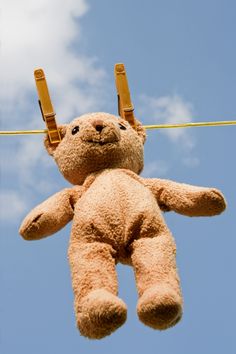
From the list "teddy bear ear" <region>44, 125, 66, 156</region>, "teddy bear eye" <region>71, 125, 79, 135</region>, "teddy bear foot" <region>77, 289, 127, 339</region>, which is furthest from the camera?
"teddy bear ear" <region>44, 125, 66, 156</region>

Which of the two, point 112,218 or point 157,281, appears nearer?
point 157,281

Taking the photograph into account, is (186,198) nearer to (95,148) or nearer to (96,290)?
(95,148)

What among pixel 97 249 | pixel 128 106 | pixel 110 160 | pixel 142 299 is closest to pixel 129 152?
pixel 110 160

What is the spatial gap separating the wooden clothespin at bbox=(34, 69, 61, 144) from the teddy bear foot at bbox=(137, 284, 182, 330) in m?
0.74

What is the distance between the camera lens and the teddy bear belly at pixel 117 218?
59.1 inches

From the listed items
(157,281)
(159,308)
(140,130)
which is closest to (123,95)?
(140,130)

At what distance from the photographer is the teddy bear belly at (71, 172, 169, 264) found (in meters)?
1.50

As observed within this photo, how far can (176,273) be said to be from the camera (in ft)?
4.77

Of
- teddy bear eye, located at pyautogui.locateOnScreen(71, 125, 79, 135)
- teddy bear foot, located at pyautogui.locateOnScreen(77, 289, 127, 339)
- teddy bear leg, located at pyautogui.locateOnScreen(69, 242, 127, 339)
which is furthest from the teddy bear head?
teddy bear foot, located at pyautogui.locateOnScreen(77, 289, 127, 339)

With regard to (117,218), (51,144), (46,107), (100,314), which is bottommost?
(100,314)

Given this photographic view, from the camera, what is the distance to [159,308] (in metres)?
1.27

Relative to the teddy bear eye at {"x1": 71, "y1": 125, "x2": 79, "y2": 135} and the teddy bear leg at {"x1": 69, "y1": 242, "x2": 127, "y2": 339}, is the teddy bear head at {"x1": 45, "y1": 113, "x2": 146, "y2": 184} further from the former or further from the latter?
the teddy bear leg at {"x1": 69, "y1": 242, "x2": 127, "y2": 339}

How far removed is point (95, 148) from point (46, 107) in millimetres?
316

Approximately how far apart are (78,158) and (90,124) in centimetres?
11
